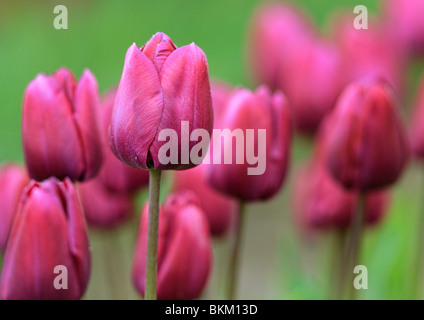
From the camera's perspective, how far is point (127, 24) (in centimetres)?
206

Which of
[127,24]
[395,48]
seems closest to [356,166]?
[395,48]

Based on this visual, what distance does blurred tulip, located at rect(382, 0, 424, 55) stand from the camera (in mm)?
1268

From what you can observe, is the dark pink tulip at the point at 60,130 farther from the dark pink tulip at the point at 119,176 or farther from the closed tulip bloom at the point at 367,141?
the closed tulip bloom at the point at 367,141

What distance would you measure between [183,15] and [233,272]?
5.84ft

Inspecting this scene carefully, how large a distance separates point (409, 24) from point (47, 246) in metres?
0.90

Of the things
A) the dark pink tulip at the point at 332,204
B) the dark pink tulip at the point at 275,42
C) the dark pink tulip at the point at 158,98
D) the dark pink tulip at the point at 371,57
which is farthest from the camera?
the dark pink tulip at the point at 275,42

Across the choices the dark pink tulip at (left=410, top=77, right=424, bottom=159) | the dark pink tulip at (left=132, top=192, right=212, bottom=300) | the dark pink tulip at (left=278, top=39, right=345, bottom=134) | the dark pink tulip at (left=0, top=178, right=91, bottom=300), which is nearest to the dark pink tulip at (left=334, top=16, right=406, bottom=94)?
the dark pink tulip at (left=278, top=39, right=345, bottom=134)

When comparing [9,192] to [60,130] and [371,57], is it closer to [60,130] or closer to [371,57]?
[60,130]

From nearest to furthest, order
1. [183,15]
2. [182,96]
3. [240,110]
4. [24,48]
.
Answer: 1. [182,96]
2. [240,110]
3. [24,48]
4. [183,15]

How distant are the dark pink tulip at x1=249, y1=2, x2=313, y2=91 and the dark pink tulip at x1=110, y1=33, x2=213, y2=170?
60cm

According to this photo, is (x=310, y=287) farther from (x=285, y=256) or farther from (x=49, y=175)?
(x=49, y=175)

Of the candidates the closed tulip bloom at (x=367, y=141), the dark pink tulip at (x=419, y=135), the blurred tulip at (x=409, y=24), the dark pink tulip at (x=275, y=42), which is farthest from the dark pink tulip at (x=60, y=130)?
the blurred tulip at (x=409, y=24)

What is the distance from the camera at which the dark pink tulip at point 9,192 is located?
0.69 m

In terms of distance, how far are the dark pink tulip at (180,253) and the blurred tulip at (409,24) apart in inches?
29.5
